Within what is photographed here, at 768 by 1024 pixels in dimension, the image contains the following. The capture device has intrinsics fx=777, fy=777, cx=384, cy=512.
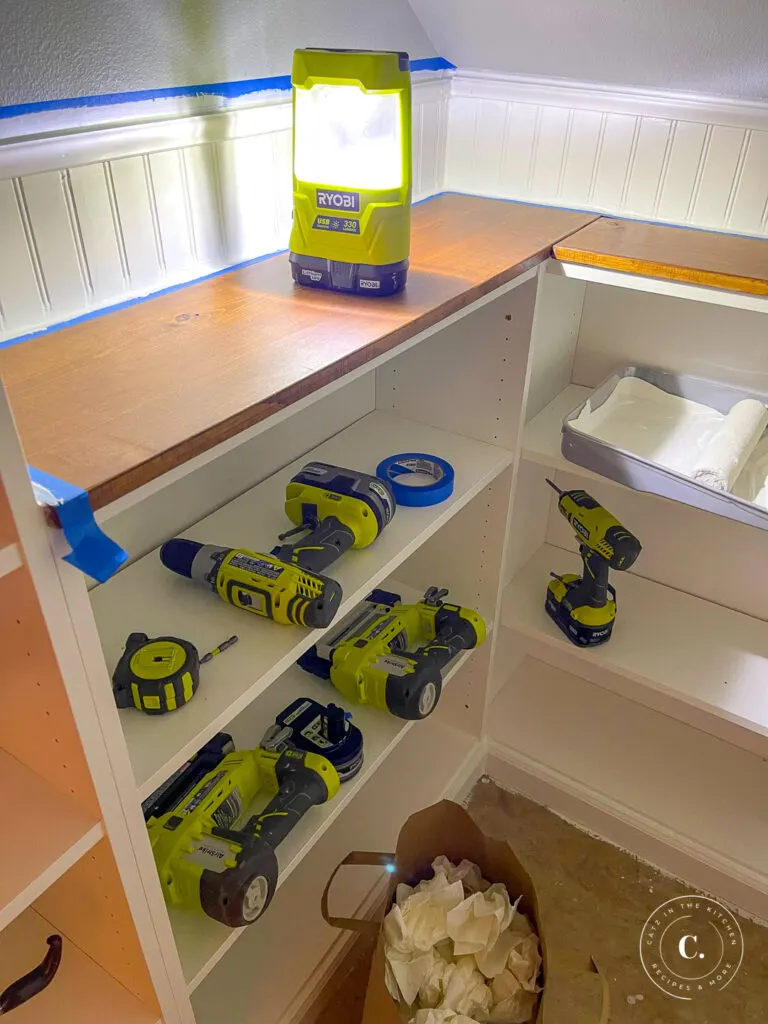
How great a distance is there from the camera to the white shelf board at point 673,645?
134cm

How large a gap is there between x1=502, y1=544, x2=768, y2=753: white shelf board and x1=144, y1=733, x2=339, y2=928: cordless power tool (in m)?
0.58

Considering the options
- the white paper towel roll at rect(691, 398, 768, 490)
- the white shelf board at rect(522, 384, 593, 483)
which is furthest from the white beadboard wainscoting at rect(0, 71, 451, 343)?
the white paper towel roll at rect(691, 398, 768, 490)

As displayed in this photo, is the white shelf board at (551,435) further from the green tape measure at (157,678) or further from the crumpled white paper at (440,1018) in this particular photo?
the crumpled white paper at (440,1018)

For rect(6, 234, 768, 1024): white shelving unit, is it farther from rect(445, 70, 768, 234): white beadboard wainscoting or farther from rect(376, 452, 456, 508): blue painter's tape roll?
rect(445, 70, 768, 234): white beadboard wainscoting

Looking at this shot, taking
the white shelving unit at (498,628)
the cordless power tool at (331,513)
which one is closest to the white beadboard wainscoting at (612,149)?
the white shelving unit at (498,628)

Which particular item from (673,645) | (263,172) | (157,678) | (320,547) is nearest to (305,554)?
(320,547)

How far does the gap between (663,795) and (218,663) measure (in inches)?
41.3

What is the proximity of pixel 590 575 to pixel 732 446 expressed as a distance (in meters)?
0.33

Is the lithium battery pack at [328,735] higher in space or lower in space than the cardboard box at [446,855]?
higher

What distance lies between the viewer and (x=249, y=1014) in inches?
47.1

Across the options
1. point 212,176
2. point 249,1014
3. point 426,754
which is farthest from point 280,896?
point 212,176

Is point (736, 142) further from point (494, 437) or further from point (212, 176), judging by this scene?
point (212, 176)

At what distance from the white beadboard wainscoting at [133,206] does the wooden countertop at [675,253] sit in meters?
0.46

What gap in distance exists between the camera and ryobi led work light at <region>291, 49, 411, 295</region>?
932 mm
